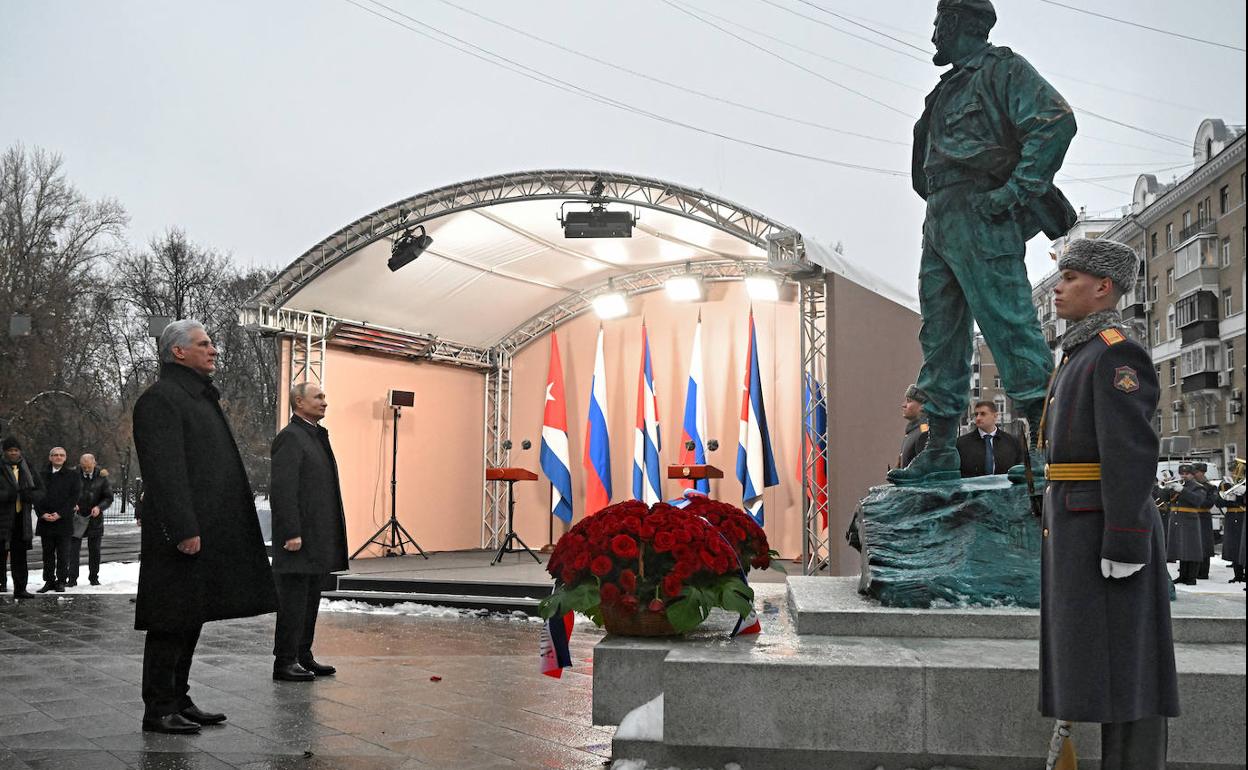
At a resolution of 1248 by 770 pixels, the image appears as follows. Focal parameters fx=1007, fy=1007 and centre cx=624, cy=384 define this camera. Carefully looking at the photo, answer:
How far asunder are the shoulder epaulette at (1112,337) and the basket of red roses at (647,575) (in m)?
1.52

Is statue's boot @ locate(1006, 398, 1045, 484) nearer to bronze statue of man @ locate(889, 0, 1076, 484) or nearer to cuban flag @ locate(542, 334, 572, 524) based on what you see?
→ bronze statue of man @ locate(889, 0, 1076, 484)

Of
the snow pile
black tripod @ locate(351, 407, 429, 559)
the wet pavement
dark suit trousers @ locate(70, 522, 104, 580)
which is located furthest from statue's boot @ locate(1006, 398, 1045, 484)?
black tripod @ locate(351, 407, 429, 559)

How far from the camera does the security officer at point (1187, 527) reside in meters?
10.3

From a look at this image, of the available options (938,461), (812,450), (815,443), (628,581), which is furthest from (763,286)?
(628,581)

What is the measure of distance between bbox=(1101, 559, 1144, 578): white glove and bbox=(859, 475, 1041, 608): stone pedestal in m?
1.39

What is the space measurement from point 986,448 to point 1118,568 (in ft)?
11.5

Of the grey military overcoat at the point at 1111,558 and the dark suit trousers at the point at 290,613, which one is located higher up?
the grey military overcoat at the point at 1111,558

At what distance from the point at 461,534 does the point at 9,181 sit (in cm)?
1611

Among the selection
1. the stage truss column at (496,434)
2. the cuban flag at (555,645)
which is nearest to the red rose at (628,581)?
the cuban flag at (555,645)

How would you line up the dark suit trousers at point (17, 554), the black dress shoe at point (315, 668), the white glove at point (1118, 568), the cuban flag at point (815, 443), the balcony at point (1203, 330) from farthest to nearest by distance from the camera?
1. the cuban flag at point (815, 443)
2. the dark suit trousers at point (17, 554)
3. the black dress shoe at point (315, 668)
4. the white glove at point (1118, 568)
5. the balcony at point (1203, 330)

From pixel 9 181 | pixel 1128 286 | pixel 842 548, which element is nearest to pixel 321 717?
pixel 1128 286

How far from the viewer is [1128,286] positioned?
2.46 meters

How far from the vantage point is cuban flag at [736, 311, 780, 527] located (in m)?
11.7

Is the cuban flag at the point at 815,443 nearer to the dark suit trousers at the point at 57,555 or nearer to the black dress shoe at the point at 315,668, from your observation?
the black dress shoe at the point at 315,668
